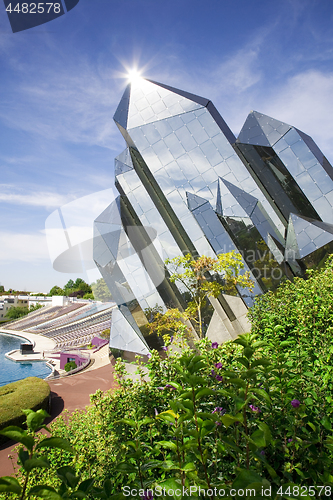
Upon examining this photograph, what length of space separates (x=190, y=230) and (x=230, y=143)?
4029mm

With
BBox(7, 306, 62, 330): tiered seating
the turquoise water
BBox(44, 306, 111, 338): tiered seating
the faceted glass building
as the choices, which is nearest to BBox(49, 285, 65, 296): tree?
BBox(7, 306, 62, 330): tiered seating

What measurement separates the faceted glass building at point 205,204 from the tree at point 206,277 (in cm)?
40

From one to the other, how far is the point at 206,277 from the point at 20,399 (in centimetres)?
928

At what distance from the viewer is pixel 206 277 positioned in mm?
10859

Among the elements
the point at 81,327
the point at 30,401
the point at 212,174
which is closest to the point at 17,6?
the point at 212,174

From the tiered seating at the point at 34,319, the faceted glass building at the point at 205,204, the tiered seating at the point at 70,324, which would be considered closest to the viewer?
the faceted glass building at the point at 205,204

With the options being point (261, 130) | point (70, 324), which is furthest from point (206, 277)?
point (70, 324)

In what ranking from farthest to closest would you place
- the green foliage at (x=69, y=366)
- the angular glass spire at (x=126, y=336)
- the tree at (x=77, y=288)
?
the tree at (x=77, y=288), the green foliage at (x=69, y=366), the angular glass spire at (x=126, y=336)

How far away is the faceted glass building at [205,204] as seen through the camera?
9.83m

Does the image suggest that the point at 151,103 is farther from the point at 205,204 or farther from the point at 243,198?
the point at 243,198

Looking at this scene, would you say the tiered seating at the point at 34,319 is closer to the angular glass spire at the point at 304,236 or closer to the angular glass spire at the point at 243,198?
the angular glass spire at the point at 243,198

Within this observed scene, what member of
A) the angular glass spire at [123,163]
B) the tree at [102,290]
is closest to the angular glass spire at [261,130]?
the angular glass spire at [123,163]

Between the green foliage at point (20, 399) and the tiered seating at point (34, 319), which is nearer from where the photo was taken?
the green foliage at point (20, 399)

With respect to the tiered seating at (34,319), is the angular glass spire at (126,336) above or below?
below
